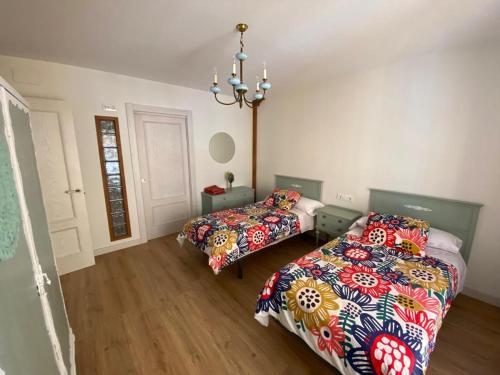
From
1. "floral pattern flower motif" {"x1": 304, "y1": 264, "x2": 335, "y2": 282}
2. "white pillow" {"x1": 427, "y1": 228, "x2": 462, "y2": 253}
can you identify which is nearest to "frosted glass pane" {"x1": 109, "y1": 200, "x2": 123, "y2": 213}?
"floral pattern flower motif" {"x1": 304, "y1": 264, "x2": 335, "y2": 282}

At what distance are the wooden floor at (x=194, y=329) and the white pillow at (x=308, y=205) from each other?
1019 millimetres

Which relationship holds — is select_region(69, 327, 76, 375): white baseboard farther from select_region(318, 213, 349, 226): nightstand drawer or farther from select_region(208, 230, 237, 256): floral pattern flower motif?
select_region(318, 213, 349, 226): nightstand drawer

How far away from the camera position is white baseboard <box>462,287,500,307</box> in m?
2.01

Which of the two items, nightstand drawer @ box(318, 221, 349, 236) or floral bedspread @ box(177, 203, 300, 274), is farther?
nightstand drawer @ box(318, 221, 349, 236)

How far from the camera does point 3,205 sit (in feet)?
2.28

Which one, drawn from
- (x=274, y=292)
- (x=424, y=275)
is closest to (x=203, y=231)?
(x=274, y=292)

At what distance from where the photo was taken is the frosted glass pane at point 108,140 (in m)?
2.81

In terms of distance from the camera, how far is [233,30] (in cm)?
176

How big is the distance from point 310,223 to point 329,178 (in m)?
0.74

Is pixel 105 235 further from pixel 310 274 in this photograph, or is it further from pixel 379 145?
pixel 379 145

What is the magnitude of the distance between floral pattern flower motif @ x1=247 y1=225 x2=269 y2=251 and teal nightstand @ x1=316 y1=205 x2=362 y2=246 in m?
0.85

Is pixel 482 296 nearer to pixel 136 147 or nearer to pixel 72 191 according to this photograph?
pixel 136 147

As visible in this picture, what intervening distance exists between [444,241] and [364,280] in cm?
114

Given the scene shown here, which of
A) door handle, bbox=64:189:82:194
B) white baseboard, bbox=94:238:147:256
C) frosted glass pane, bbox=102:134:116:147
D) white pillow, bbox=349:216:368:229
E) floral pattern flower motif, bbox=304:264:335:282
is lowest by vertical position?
white baseboard, bbox=94:238:147:256
